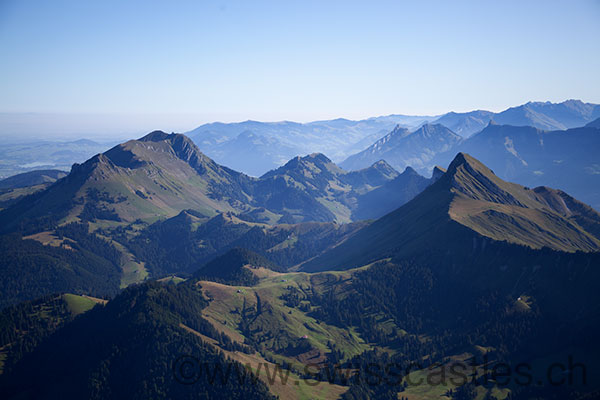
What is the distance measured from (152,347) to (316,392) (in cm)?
7157

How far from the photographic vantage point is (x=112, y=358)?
177125 mm

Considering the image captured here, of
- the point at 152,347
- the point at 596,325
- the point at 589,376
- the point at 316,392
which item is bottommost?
the point at 316,392

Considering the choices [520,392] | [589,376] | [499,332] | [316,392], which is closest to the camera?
[589,376]

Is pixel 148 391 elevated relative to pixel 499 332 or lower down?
lower down

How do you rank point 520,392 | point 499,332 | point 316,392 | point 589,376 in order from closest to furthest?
1. point 589,376
2. point 520,392
3. point 316,392
4. point 499,332

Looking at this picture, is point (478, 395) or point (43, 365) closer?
point (478, 395)

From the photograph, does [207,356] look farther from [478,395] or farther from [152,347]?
[478,395]

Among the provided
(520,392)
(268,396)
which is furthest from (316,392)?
(520,392)

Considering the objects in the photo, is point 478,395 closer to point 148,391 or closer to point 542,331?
point 542,331

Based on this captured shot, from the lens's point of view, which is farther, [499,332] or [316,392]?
[499,332]

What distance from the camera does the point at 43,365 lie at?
17838 centimetres

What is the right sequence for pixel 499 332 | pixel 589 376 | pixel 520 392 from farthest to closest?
pixel 499 332, pixel 520 392, pixel 589 376

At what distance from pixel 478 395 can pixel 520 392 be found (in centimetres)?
1492

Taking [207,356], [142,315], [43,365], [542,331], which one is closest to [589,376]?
[542,331]
